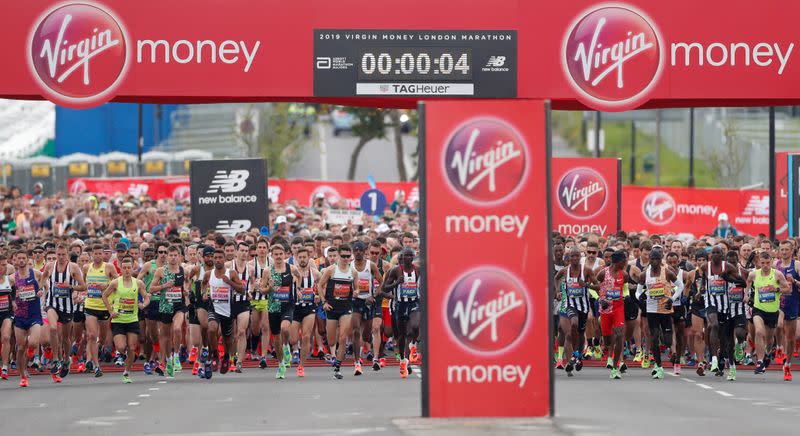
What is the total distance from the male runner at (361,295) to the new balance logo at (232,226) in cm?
749

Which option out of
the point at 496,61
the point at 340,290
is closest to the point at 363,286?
the point at 340,290

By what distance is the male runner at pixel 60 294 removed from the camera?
22125 mm

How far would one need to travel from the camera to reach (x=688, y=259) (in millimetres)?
23766

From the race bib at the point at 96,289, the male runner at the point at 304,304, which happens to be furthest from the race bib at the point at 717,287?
the race bib at the point at 96,289

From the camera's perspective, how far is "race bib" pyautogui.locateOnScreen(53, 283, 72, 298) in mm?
22203

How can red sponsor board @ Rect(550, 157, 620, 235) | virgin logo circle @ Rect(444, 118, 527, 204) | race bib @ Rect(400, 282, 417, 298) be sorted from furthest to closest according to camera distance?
red sponsor board @ Rect(550, 157, 620, 235), race bib @ Rect(400, 282, 417, 298), virgin logo circle @ Rect(444, 118, 527, 204)

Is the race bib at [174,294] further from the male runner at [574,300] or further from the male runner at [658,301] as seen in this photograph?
the male runner at [658,301]

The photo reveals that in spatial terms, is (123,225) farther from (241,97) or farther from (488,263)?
(488,263)

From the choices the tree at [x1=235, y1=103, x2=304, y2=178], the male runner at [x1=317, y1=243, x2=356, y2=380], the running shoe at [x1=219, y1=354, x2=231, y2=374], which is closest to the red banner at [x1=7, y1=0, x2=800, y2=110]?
the male runner at [x1=317, y1=243, x2=356, y2=380]

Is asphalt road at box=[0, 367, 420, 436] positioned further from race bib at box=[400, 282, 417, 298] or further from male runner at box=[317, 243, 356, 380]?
race bib at box=[400, 282, 417, 298]

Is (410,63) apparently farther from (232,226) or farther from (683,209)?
(683,209)

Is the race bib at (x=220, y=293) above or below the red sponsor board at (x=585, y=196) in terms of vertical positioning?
below

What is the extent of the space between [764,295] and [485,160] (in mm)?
9223

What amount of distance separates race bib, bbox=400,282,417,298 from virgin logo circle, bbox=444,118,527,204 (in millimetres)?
7518
